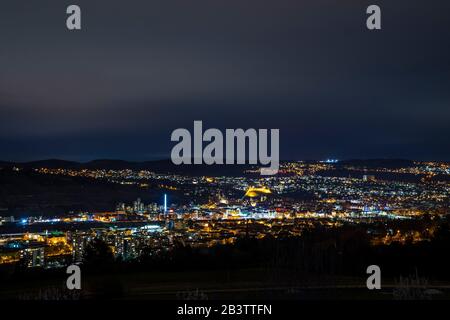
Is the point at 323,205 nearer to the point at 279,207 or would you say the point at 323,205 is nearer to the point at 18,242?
the point at 279,207

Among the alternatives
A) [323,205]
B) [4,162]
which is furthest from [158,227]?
[4,162]

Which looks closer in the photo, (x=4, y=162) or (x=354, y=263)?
→ (x=354, y=263)

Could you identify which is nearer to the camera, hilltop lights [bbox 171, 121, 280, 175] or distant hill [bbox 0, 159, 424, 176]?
hilltop lights [bbox 171, 121, 280, 175]

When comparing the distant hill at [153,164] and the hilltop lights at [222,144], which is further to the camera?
the distant hill at [153,164]

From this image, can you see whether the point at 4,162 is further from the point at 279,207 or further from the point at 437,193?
the point at 437,193

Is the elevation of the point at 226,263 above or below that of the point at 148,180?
below

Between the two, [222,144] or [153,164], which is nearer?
[222,144]
